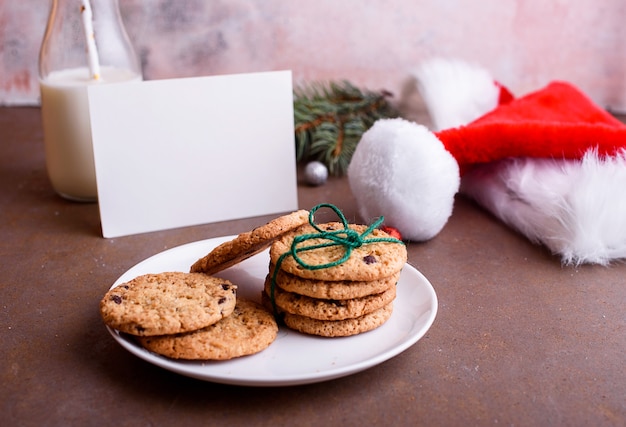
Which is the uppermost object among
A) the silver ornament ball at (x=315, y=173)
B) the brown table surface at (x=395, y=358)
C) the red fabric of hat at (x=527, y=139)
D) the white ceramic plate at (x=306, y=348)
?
the red fabric of hat at (x=527, y=139)

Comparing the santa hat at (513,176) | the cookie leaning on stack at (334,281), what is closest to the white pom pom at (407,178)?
the santa hat at (513,176)

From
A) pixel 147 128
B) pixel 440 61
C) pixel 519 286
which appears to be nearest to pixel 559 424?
pixel 519 286

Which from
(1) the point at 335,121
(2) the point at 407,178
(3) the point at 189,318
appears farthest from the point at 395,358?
(1) the point at 335,121

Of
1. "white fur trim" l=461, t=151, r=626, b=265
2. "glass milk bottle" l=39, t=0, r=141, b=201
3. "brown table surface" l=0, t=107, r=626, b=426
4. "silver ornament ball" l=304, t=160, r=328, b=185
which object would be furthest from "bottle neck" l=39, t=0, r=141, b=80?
"white fur trim" l=461, t=151, r=626, b=265

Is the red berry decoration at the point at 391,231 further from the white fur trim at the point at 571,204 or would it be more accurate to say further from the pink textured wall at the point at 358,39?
the pink textured wall at the point at 358,39

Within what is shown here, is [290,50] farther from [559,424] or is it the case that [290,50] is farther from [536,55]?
[559,424]

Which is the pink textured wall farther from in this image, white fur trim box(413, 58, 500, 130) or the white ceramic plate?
the white ceramic plate
